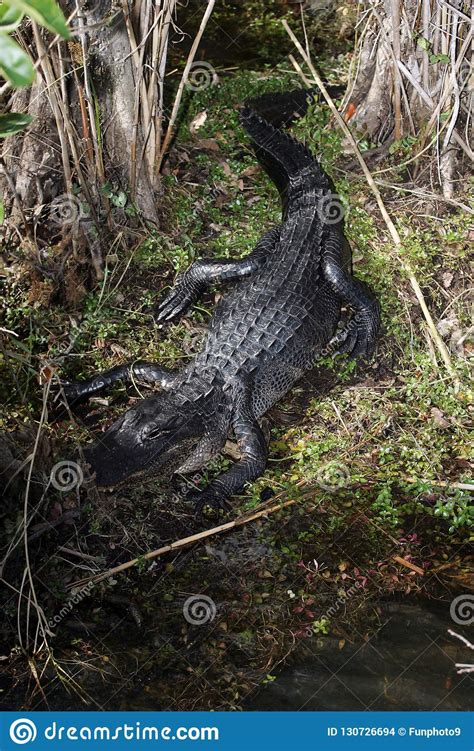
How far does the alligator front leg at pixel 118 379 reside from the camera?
4.83 metres

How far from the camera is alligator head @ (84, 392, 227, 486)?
428cm

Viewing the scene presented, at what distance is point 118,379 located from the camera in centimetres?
489

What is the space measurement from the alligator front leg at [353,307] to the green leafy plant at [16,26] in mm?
3189

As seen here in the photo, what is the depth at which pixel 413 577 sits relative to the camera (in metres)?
4.15

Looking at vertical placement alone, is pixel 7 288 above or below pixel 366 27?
below

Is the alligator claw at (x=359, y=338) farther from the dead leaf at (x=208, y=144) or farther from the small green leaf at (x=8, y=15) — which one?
the small green leaf at (x=8, y=15)

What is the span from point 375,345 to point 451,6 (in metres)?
2.20

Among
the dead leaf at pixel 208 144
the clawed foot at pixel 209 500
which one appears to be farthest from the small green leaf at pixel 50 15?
the dead leaf at pixel 208 144

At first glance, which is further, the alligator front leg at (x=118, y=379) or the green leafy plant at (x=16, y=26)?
the alligator front leg at (x=118, y=379)

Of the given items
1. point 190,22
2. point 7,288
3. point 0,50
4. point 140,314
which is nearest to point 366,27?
point 190,22

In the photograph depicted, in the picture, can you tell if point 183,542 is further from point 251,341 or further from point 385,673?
point 251,341

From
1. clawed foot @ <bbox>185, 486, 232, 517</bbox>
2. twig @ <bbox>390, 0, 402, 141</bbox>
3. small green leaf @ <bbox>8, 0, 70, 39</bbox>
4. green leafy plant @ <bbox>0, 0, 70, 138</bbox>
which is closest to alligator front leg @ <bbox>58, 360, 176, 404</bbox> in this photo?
clawed foot @ <bbox>185, 486, 232, 517</bbox>

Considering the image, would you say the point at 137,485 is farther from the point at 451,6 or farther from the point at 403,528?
the point at 451,6

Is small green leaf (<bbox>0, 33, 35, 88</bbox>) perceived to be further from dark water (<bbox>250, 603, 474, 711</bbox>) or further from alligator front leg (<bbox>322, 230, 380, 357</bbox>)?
alligator front leg (<bbox>322, 230, 380, 357</bbox>)
